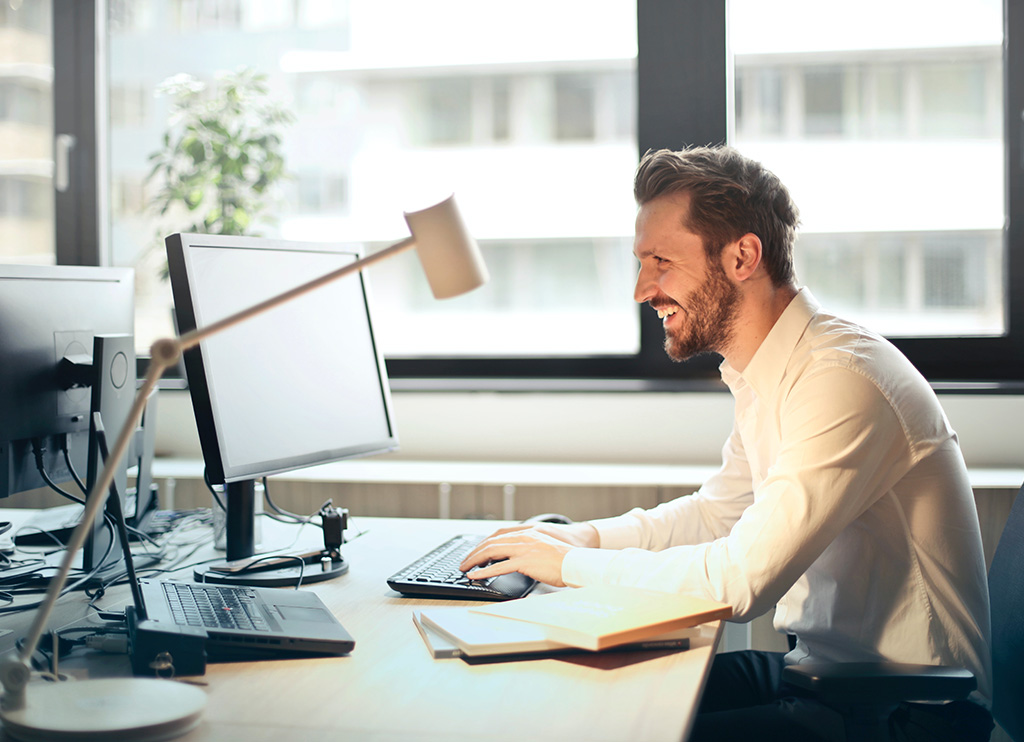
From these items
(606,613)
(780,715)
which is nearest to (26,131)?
(606,613)

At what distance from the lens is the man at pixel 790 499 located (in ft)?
3.97

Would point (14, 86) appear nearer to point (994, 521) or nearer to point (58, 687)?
→ point (58, 687)

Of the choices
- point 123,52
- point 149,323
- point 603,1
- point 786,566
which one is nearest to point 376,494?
point 149,323

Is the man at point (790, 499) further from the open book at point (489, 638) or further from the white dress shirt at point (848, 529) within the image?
the open book at point (489, 638)

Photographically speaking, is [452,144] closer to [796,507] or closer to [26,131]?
[26,131]

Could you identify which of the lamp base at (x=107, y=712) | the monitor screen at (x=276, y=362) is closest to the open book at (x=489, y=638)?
the lamp base at (x=107, y=712)

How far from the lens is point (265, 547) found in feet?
5.23

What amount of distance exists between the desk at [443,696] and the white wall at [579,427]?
1445mm

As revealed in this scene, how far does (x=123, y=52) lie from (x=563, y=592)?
2.67 meters

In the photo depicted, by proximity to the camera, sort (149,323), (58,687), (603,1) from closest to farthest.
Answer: (58,687), (603,1), (149,323)

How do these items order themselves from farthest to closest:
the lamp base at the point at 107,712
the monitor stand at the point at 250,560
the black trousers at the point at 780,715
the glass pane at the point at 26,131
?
the glass pane at the point at 26,131, the monitor stand at the point at 250,560, the black trousers at the point at 780,715, the lamp base at the point at 107,712

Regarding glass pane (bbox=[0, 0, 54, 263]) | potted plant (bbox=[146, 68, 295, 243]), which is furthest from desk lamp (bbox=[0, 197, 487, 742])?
glass pane (bbox=[0, 0, 54, 263])

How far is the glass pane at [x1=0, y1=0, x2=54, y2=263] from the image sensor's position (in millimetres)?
3074

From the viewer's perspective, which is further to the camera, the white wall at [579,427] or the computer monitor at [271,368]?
the white wall at [579,427]
